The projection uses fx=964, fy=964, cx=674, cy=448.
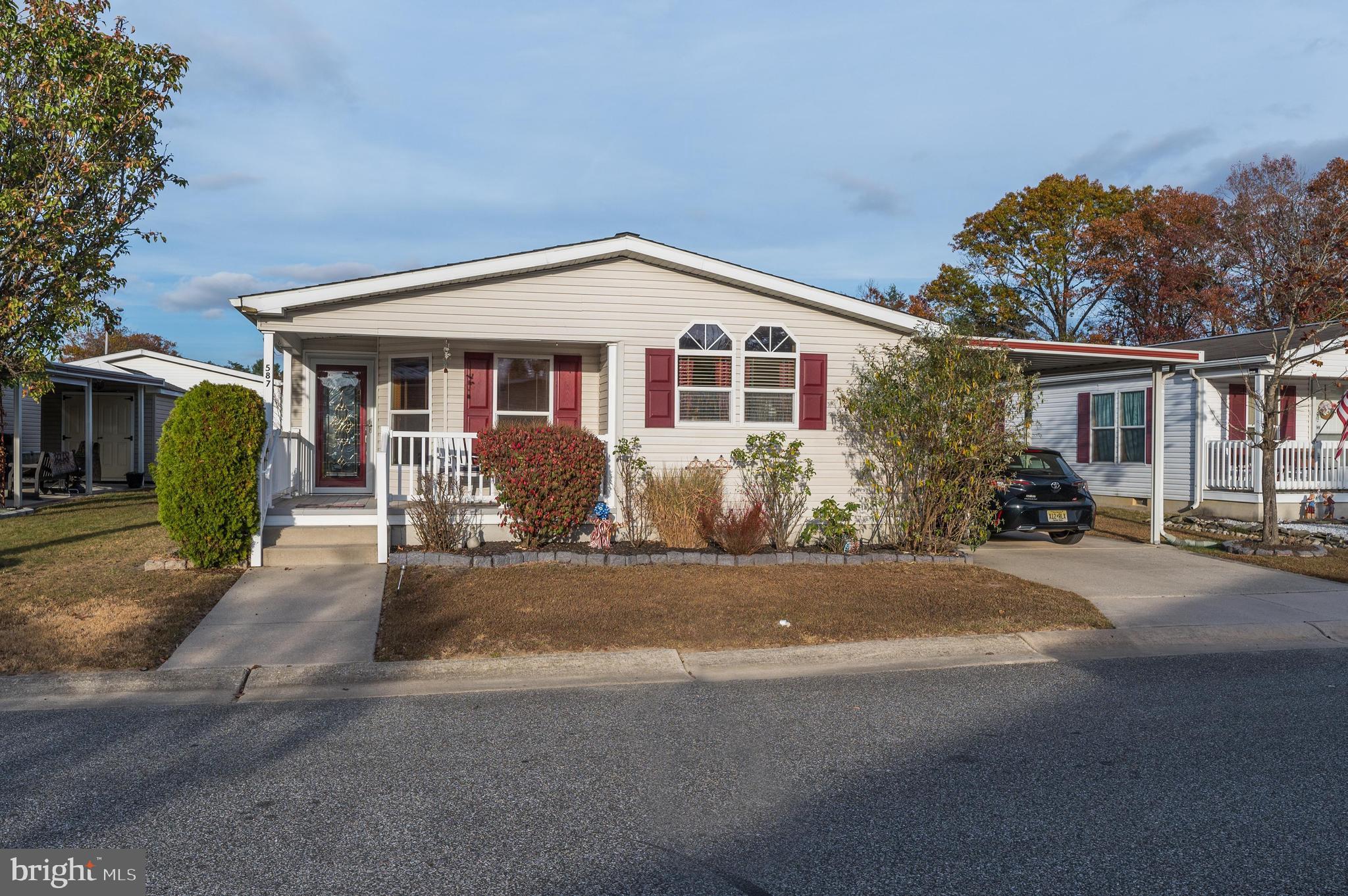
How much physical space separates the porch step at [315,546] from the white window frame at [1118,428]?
14524 millimetres

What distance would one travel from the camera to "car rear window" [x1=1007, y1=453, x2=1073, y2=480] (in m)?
13.3

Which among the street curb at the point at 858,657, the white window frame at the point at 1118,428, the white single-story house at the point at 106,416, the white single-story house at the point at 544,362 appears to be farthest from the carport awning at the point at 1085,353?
the white single-story house at the point at 106,416

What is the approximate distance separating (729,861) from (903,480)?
8.74m

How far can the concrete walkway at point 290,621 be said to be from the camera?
7027 millimetres

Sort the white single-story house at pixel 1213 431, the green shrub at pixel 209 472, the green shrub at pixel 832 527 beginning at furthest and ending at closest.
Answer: the white single-story house at pixel 1213 431 < the green shrub at pixel 832 527 < the green shrub at pixel 209 472

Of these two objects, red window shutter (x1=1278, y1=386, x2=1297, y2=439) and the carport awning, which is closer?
the carport awning

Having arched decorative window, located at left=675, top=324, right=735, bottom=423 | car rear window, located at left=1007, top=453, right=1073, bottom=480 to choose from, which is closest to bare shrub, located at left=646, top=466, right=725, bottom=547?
arched decorative window, located at left=675, top=324, right=735, bottom=423

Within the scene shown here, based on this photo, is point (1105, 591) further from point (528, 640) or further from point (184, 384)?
point (184, 384)

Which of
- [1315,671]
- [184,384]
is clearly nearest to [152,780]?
[1315,671]

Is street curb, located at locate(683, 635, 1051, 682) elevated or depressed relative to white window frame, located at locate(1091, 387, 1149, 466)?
depressed

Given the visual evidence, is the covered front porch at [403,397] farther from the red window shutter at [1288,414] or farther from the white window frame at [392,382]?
the red window shutter at [1288,414]

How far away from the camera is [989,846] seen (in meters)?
3.94

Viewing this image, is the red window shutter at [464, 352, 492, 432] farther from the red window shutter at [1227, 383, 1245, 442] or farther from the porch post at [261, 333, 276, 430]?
the red window shutter at [1227, 383, 1245, 442]

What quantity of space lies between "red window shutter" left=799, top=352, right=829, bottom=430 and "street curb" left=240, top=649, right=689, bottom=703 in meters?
5.95
